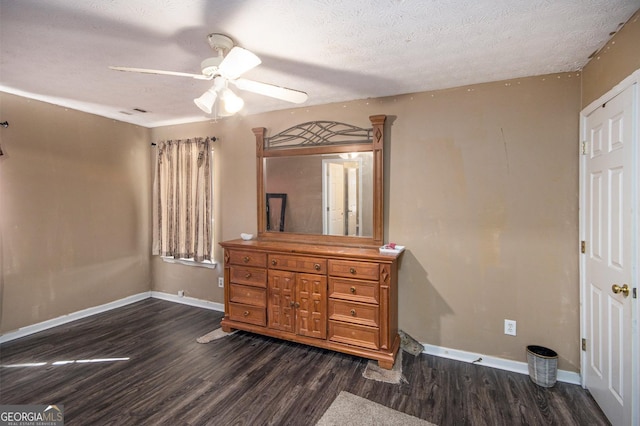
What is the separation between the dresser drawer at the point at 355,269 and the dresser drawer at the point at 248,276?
2.36 feet

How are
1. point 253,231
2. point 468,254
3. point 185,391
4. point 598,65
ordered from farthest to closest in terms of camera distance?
point 253,231 < point 468,254 < point 185,391 < point 598,65

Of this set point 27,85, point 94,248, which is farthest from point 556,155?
point 94,248

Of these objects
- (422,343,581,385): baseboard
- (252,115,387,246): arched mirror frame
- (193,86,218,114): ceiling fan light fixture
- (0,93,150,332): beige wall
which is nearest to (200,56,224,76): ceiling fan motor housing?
(193,86,218,114): ceiling fan light fixture

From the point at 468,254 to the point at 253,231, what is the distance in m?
2.29

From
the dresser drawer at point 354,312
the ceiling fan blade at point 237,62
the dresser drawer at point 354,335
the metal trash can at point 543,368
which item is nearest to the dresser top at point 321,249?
the dresser drawer at point 354,312

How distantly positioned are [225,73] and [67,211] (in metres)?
2.94

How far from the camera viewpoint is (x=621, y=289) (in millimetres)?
1661

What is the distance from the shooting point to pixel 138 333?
3047 mm

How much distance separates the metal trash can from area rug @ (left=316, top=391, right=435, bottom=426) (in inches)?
40.5

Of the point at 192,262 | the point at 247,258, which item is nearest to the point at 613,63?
the point at 247,258

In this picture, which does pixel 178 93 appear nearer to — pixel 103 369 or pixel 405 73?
pixel 405 73

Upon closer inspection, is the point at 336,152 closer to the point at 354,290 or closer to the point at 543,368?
the point at 354,290

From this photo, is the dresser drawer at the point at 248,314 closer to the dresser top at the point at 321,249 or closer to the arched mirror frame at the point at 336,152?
the dresser top at the point at 321,249

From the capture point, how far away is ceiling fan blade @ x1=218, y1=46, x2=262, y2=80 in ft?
4.78
